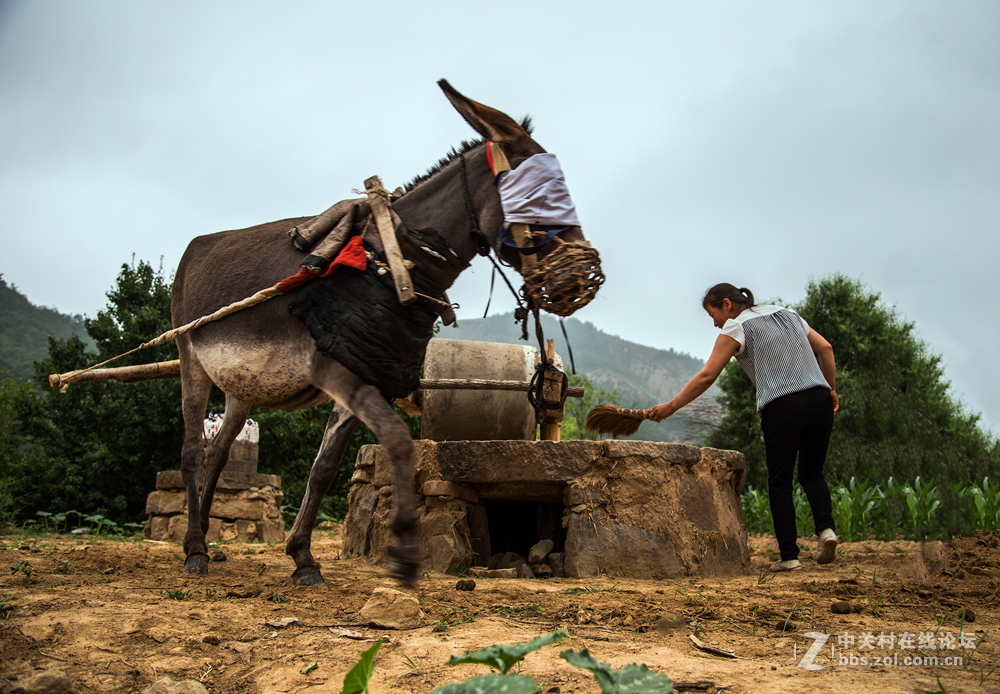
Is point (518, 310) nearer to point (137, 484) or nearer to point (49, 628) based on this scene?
point (49, 628)

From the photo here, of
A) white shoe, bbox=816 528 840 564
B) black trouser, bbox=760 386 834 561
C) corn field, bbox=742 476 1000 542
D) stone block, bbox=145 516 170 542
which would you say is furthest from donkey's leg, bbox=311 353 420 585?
stone block, bbox=145 516 170 542

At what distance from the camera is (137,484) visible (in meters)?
14.2

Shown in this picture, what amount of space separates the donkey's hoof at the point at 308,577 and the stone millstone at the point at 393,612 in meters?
0.93

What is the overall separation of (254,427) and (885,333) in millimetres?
20491

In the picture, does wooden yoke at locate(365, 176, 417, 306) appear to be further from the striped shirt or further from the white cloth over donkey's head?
the striped shirt

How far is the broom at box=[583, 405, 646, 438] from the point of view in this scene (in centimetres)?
450

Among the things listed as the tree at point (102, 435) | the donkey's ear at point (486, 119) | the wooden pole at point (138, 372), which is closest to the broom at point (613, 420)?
the donkey's ear at point (486, 119)

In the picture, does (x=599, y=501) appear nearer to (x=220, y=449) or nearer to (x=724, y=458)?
(x=724, y=458)

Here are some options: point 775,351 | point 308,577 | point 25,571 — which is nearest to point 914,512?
point 775,351

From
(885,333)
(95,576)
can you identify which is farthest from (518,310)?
(885,333)

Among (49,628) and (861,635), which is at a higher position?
(861,635)

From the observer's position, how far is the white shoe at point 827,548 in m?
4.45

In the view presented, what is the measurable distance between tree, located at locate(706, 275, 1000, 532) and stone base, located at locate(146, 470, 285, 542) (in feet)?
35.4

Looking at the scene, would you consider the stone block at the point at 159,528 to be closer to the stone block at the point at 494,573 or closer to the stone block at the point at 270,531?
the stone block at the point at 270,531
